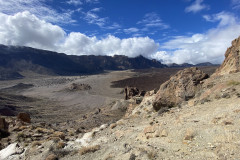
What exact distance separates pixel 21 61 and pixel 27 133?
171877 millimetres

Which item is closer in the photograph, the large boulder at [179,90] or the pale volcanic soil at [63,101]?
the large boulder at [179,90]

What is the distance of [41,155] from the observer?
25.6ft

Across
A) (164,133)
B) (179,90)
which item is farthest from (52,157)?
(179,90)

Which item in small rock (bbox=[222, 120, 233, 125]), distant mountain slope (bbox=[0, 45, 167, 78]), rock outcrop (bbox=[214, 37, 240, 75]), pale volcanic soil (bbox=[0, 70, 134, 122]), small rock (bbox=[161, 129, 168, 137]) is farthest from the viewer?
distant mountain slope (bbox=[0, 45, 167, 78])

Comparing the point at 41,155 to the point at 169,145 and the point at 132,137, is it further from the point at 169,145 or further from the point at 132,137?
the point at 169,145

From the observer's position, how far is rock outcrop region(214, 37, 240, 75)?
1188 cm

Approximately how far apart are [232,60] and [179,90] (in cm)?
452

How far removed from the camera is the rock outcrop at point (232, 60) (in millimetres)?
11876

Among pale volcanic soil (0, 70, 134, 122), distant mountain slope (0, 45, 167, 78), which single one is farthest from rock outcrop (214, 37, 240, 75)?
distant mountain slope (0, 45, 167, 78)

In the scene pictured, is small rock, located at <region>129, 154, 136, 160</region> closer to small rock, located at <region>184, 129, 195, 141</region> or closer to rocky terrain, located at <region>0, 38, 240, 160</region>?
rocky terrain, located at <region>0, 38, 240, 160</region>

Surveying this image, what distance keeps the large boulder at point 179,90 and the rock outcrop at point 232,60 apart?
1.64m

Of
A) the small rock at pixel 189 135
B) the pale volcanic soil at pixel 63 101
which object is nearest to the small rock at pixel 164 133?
the small rock at pixel 189 135

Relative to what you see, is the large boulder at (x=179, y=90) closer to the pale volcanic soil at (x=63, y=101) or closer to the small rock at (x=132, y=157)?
the small rock at (x=132, y=157)

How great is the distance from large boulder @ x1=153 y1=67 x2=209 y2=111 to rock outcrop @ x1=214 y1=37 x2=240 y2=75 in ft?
5.39
